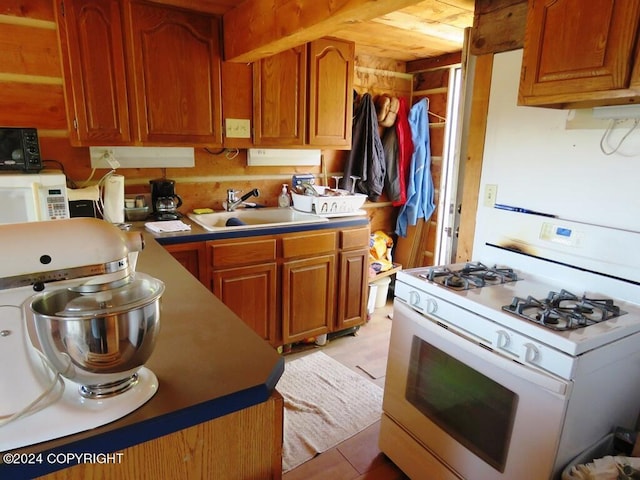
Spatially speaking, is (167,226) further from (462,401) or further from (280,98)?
(462,401)

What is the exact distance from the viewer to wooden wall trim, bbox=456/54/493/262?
2.21m

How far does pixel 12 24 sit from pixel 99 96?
559mm

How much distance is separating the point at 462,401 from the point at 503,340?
34 centimetres

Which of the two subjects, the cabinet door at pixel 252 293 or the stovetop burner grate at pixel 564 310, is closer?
the stovetop burner grate at pixel 564 310

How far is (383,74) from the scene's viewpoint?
3650 mm

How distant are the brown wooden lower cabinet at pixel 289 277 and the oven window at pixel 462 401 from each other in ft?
3.90

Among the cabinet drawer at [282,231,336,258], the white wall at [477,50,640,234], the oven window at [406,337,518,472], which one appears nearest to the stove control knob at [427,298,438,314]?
the oven window at [406,337,518,472]

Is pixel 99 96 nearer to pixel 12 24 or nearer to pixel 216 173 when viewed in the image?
pixel 12 24

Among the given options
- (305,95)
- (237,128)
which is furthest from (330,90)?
(237,128)

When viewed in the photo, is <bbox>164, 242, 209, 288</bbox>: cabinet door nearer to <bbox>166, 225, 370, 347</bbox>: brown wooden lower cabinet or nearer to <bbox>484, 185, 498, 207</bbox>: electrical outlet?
<bbox>166, 225, 370, 347</bbox>: brown wooden lower cabinet

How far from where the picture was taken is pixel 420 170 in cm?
367

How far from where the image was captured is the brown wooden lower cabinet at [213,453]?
78 centimetres

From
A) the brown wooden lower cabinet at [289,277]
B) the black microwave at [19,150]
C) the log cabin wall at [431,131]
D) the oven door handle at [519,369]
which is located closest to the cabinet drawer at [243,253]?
Result: the brown wooden lower cabinet at [289,277]

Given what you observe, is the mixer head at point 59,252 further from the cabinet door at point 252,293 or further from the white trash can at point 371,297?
the white trash can at point 371,297
